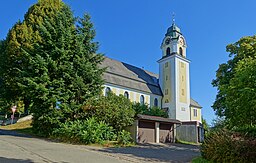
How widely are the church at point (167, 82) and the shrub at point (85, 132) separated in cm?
1738

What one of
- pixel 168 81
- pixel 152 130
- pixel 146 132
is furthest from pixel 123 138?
pixel 168 81

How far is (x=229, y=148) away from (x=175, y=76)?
32.7 meters

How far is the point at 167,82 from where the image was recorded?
44.1 metres

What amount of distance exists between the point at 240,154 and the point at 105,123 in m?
12.1

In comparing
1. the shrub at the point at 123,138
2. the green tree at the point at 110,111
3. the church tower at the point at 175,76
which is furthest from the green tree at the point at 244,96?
the church tower at the point at 175,76

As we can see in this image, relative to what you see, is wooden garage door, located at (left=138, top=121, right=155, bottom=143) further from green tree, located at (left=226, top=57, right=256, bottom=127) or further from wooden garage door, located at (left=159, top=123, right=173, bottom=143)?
green tree, located at (left=226, top=57, right=256, bottom=127)

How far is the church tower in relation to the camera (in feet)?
139

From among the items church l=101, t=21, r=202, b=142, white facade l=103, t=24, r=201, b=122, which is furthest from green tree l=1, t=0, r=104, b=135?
white facade l=103, t=24, r=201, b=122

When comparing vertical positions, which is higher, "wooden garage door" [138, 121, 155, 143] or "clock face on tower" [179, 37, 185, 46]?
"clock face on tower" [179, 37, 185, 46]

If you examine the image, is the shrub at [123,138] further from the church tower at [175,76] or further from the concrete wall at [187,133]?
the church tower at [175,76]

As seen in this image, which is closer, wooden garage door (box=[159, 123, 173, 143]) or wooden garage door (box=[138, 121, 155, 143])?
wooden garage door (box=[138, 121, 155, 143])

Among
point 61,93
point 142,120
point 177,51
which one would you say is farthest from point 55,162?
point 177,51

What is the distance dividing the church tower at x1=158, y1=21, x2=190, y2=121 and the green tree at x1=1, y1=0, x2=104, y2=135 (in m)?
22.1

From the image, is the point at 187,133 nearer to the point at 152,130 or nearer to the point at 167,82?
the point at 152,130
